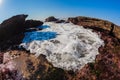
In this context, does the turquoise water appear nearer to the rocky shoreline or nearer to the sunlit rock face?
the sunlit rock face

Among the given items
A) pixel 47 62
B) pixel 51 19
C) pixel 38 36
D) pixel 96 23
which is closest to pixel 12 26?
pixel 38 36

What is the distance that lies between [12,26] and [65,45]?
8312mm

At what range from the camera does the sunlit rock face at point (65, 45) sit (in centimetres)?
2808

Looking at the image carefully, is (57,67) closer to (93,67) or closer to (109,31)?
(93,67)

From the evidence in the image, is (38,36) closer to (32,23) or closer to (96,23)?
(32,23)

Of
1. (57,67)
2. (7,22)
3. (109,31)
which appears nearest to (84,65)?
(57,67)

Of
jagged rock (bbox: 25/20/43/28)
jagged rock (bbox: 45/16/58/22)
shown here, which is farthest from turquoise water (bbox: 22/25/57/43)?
jagged rock (bbox: 45/16/58/22)

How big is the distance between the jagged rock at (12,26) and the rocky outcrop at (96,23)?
7675 millimetres

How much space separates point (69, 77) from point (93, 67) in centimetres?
268

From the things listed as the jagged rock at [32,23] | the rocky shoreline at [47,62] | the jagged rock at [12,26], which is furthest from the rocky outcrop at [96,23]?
the jagged rock at [12,26]

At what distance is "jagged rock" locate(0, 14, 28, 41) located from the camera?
1352 inches

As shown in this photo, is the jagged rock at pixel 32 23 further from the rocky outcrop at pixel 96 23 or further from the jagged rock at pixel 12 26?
the rocky outcrop at pixel 96 23

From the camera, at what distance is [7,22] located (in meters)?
35.9

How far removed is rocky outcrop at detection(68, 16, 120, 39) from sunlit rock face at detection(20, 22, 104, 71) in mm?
2676
